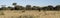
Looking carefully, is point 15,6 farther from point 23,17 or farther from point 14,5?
point 23,17

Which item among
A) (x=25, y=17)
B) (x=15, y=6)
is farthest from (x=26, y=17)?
(x=15, y=6)

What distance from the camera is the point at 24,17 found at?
69.8 ft

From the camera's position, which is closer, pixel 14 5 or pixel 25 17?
→ pixel 25 17

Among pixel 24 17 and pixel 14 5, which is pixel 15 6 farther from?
pixel 24 17

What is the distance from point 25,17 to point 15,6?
170 feet

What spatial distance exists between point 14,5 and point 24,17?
176ft

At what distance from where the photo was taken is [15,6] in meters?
72.6

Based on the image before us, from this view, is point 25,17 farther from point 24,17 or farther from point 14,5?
point 14,5

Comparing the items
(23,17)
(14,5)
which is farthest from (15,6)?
(23,17)

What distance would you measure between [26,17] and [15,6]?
51872 millimetres

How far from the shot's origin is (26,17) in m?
21.2

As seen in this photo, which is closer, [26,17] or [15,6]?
[26,17]

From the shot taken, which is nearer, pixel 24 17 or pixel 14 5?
pixel 24 17

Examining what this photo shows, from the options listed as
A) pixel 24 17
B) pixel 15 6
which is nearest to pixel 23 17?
pixel 24 17
